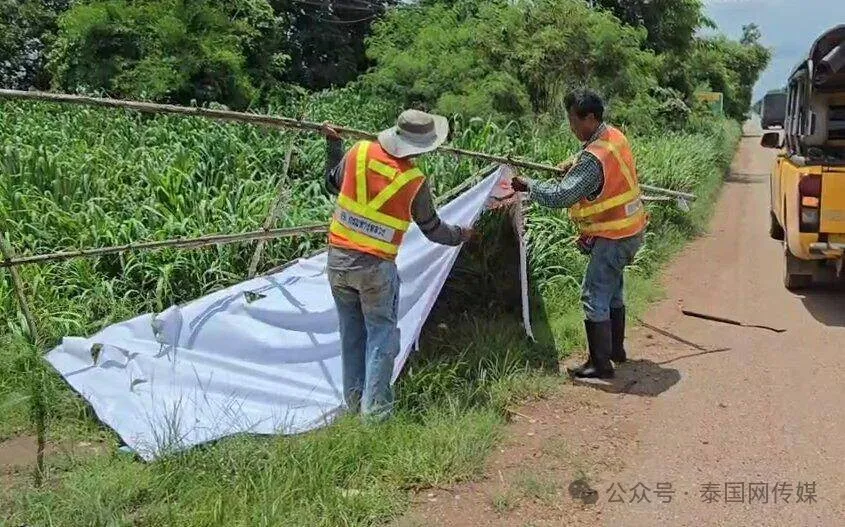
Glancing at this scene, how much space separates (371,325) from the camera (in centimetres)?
415

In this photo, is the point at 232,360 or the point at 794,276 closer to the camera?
the point at 232,360

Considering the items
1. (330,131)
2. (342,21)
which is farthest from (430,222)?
(342,21)

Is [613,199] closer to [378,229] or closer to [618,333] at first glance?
[618,333]

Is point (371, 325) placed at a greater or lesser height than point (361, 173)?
lesser

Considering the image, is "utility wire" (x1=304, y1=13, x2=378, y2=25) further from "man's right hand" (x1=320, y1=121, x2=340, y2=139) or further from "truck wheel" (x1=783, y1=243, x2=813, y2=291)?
"man's right hand" (x1=320, y1=121, x2=340, y2=139)

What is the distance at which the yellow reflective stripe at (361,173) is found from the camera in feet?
13.1

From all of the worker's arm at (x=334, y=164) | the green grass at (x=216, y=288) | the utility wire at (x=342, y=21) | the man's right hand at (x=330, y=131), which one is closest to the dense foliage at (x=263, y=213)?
the green grass at (x=216, y=288)

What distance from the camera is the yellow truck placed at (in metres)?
6.26

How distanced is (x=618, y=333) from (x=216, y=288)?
2.72 m

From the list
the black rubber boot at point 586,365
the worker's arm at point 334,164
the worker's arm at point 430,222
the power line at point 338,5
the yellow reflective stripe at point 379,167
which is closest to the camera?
the yellow reflective stripe at point 379,167

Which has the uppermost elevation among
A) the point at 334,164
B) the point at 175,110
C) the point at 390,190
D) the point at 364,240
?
the point at 175,110

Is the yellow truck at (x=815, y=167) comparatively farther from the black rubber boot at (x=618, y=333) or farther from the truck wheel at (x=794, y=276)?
the black rubber boot at (x=618, y=333)

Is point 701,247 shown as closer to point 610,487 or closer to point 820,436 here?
point 820,436

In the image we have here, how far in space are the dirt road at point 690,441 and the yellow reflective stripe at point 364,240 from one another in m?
1.17
